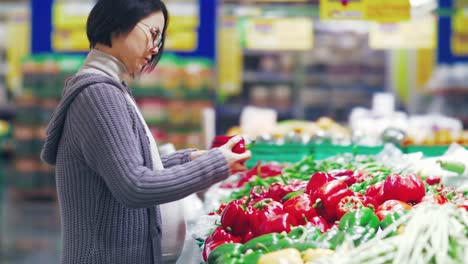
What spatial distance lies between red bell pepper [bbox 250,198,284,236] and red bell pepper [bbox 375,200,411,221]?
1.12ft

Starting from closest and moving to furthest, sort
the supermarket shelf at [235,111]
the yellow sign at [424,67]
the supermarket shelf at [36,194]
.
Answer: the supermarket shelf at [36,194] < the yellow sign at [424,67] < the supermarket shelf at [235,111]

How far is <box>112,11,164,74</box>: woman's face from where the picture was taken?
2.29m

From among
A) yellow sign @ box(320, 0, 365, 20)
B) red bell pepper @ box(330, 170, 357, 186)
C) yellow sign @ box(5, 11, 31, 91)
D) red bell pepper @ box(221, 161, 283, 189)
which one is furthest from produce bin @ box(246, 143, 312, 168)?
yellow sign @ box(5, 11, 31, 91)

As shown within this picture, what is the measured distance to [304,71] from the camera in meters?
10.8

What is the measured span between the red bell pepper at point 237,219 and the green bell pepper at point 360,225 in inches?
14.7

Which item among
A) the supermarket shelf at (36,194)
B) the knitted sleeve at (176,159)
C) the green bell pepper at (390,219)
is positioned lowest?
the supermarket shelf at (36,194)

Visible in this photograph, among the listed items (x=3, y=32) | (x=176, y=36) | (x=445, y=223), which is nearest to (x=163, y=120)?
(x=176, y=36)

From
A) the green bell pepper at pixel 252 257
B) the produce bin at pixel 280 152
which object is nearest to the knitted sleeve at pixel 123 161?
the green bell pepper at pixel 252 257

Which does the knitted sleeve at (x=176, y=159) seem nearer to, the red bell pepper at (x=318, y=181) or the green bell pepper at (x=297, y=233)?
the red bell pepper at (x=318, y=181)

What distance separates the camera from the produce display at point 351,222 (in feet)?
5.81

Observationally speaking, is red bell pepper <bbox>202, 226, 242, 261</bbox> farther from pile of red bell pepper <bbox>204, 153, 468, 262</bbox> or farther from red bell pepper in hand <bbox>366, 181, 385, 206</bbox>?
red bell pepper in hand <bbox>366, 181, 385, 206</bbox>

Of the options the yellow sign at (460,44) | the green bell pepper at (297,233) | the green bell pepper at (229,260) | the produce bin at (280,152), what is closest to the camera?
the green bell pepper at (229,260)

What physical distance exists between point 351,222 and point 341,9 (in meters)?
2.51

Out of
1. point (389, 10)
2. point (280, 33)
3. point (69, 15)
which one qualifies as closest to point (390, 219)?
point (389, 10)
